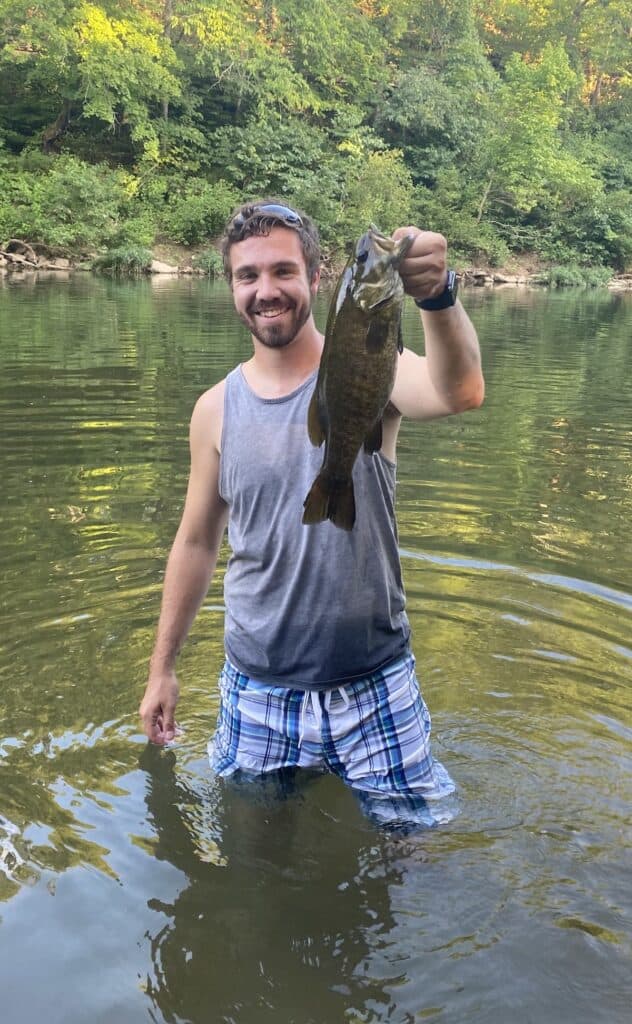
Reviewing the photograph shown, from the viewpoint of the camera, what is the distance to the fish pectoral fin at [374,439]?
2332 mm

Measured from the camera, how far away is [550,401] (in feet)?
39.2

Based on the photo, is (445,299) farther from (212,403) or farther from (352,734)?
(352,734)

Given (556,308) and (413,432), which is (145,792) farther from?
(556,308)

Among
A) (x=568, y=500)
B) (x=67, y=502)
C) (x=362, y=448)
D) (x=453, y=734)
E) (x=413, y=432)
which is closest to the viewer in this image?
(x=362, y=448)

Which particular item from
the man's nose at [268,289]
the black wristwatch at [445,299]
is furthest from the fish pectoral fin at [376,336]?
the man's nose at [268,289]

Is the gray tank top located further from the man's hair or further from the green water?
the green water

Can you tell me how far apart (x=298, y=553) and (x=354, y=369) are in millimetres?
672

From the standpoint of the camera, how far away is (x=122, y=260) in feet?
100

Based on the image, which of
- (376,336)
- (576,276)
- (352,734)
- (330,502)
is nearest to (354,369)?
(376,336)

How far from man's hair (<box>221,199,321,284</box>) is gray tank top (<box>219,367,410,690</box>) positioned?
0.40 metres

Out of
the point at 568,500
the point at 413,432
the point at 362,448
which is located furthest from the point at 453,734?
the point at 413,432

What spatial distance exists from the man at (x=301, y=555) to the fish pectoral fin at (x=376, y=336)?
290 millimetres

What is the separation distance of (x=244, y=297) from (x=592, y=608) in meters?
3.61

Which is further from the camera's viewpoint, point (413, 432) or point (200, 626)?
point (413, 432)
